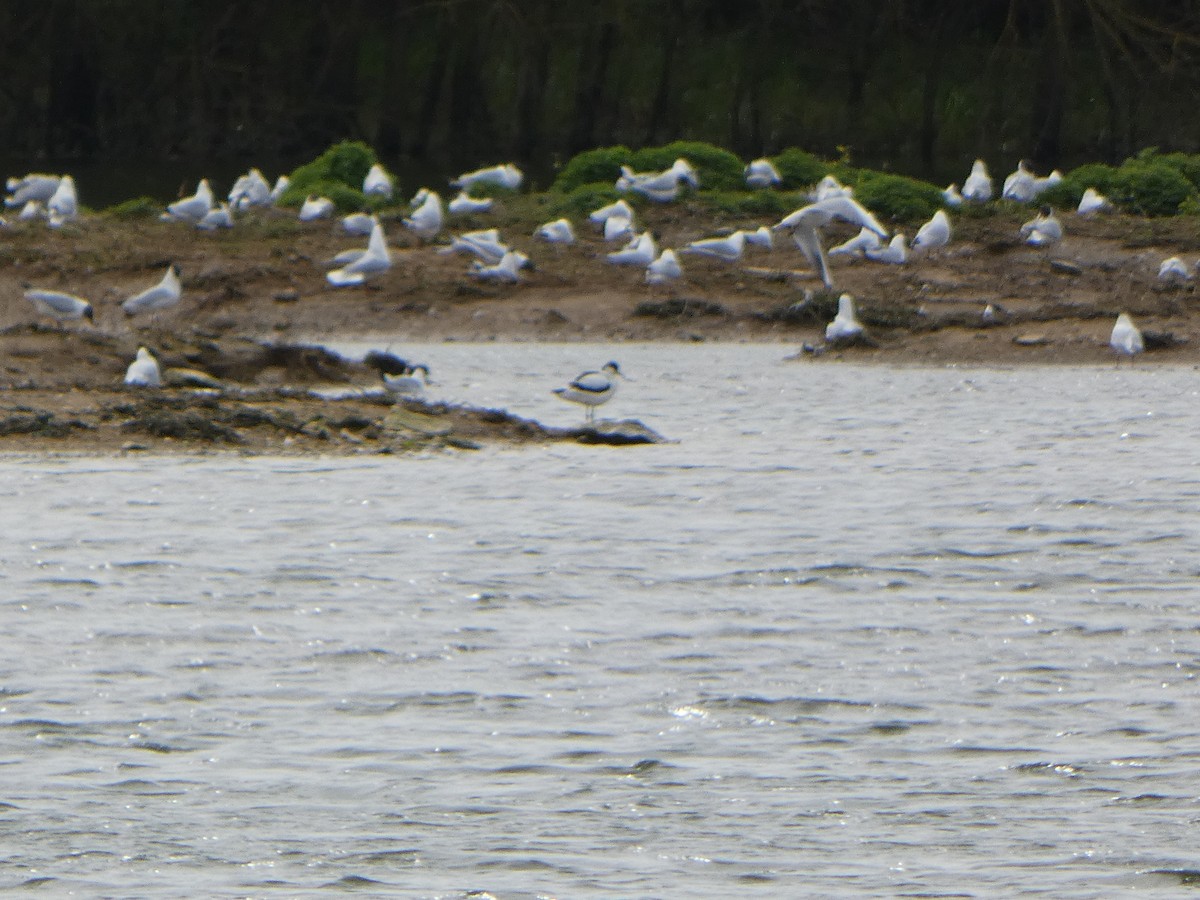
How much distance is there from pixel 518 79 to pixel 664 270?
20573mm

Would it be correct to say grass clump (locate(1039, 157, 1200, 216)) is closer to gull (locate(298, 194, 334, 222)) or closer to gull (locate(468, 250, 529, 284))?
gull (locate(468, 250, 529, 284))

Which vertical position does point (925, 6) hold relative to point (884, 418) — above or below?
above

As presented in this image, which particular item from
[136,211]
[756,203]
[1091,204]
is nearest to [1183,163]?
[1091,204]

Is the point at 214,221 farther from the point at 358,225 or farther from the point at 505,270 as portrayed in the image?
the point at 505,270

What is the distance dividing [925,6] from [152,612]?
36071 mm

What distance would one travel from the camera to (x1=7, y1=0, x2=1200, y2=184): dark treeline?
1547 inches

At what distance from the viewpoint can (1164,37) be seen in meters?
35.6

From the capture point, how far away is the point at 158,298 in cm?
1825

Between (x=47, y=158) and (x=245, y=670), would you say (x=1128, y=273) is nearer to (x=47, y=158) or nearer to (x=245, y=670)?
(x=245, y=670)

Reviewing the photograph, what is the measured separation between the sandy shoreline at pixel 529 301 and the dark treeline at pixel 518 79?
16.2 meters

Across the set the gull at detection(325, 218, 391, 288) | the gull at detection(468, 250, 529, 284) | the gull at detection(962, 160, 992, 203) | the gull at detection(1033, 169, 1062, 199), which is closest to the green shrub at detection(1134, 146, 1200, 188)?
the gull at detection(1033, 169, 1062, 199)

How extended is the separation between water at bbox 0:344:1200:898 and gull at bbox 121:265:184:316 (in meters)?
7.43

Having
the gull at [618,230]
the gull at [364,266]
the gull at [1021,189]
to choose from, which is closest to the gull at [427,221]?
the gull at [364,266]

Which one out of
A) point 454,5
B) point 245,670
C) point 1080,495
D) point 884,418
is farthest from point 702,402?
point 454,5
